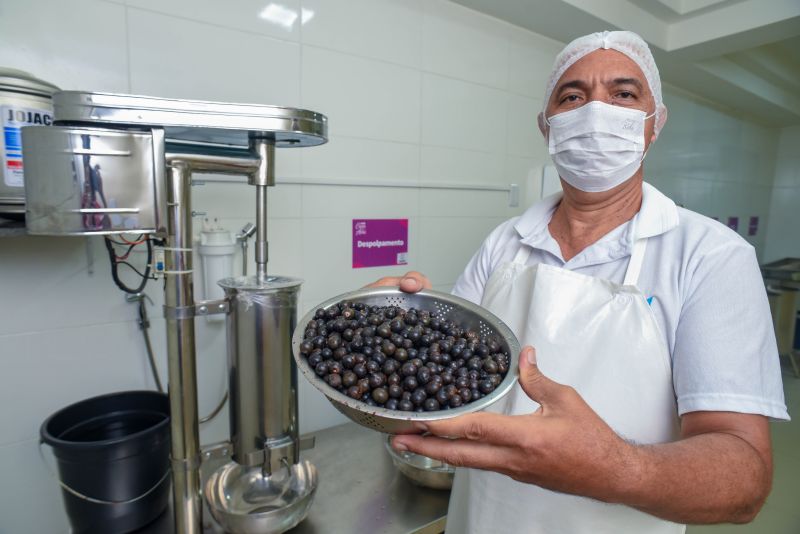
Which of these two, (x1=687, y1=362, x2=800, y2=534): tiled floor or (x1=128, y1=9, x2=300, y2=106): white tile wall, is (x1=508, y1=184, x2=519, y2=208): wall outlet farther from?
(x1=687, y1=362, x2=800, y2=534): tiled floor

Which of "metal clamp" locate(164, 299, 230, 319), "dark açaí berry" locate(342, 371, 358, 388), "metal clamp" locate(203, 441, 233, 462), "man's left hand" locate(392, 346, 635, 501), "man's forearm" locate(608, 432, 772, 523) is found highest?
"metal clamp" locate(164, 299, 230, 319)

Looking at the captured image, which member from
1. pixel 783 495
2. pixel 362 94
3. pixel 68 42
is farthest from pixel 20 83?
pixel 783 495

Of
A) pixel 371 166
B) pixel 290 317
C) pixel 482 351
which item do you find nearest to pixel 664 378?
pixel 482 351

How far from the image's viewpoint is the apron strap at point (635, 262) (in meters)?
0.90

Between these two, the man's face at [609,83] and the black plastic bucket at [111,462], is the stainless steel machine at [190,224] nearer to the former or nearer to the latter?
the black plastic bucket at [111,462]

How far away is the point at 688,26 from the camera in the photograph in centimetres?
232

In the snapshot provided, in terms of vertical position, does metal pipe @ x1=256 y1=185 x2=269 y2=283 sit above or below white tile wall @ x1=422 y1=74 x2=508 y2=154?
below

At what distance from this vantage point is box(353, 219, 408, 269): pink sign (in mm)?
1719

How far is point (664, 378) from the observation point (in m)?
0.83

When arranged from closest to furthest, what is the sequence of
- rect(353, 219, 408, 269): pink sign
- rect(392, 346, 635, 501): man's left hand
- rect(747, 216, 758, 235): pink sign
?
rect(392, 346, 635, 501): man's left hand → rect(353, 219, 408, 269): pink sign → rect(747, 216, 758, 235): pink sign

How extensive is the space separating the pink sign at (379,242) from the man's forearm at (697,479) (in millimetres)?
1239

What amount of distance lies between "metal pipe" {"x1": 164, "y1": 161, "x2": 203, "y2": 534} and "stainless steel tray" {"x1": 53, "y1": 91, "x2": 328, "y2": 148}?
92 millimetres

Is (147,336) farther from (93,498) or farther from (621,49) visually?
(621,49)

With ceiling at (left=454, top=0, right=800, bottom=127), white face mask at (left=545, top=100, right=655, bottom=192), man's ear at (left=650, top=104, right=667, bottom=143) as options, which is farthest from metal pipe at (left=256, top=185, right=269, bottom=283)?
ceiling at (left=454, top=0, right=800, bottom=127)
